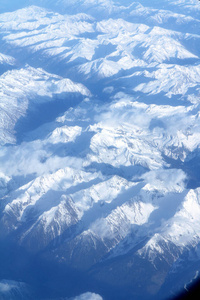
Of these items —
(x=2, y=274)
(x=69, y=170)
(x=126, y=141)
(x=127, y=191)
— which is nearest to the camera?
(x=2, y=274)

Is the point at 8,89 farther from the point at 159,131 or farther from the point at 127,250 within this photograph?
the point at 127,250

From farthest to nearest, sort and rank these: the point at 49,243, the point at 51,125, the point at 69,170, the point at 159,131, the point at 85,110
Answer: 1. the point at 85,110
2. the point at 51,125
3. the point at 159,131
4. the point at 69,170
5. the point at 49,243

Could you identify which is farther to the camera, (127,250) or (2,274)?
A: (127,250)

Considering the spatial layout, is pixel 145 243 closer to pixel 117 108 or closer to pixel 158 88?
pixel 117 108

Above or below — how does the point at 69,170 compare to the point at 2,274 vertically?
above

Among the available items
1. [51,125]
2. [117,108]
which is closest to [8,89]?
[51,125]

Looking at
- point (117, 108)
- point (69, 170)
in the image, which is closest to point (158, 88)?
point (117, 108)
